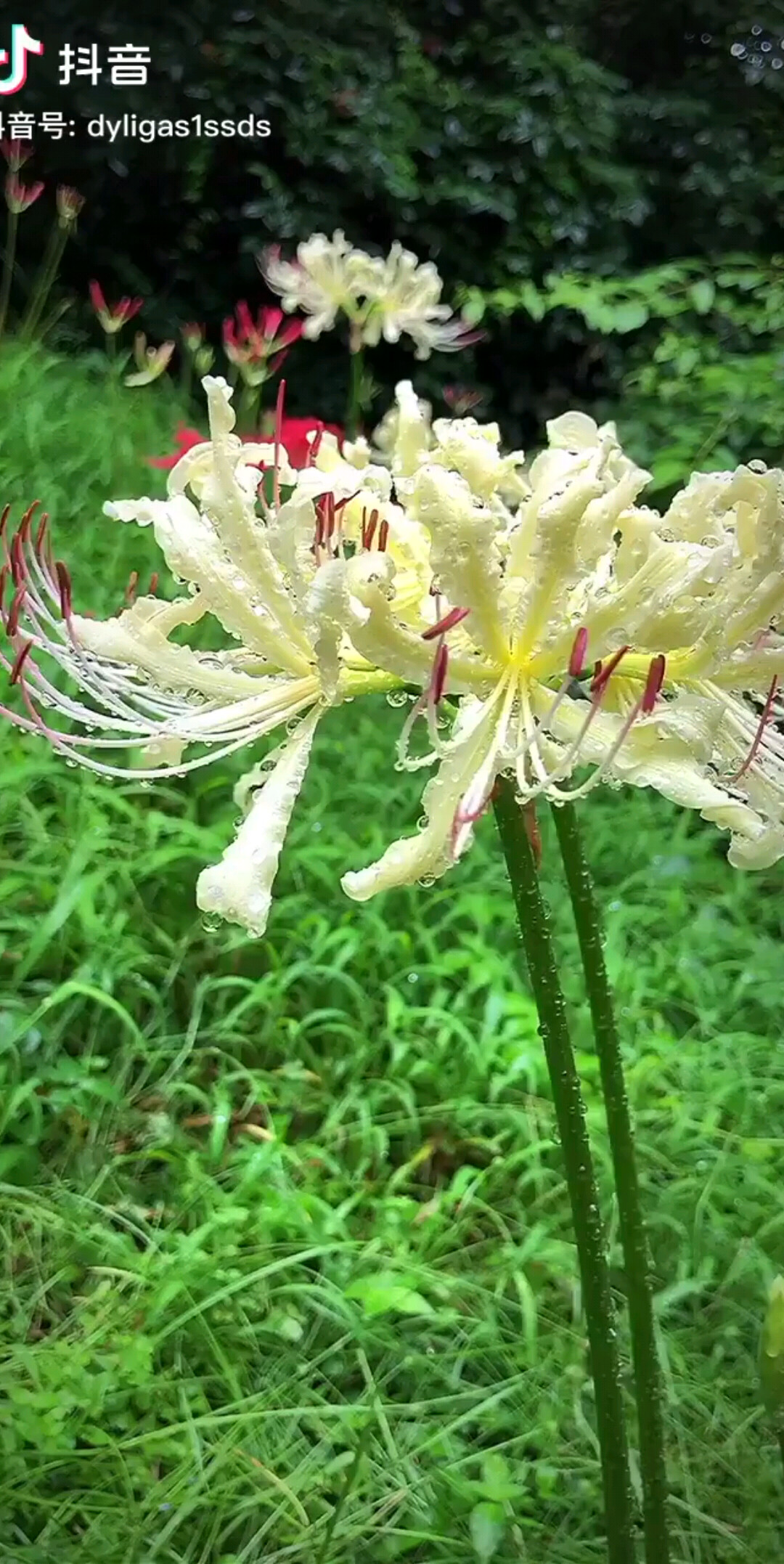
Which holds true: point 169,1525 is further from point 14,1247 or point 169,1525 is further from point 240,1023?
point 240,1023

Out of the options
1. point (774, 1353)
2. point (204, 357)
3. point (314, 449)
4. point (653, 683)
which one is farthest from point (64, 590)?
point (204, 357)

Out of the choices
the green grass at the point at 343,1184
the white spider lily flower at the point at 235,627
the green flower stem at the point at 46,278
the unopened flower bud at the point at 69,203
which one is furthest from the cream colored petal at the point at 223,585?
the green flower stem at the point at 46,278

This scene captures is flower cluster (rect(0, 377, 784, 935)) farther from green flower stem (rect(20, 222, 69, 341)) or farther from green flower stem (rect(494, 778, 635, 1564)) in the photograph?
green flower stem (rect(20, 222, 69, 341))

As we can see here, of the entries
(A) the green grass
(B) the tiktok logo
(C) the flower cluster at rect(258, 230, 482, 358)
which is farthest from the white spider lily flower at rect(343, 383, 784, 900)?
(C) the flower cluster at rect(258, 230, 482, 358)

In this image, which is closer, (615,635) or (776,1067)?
(615,635)

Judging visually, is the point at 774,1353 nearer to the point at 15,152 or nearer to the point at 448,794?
the point at 448,794

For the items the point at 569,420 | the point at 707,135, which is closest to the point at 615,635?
the point at 569,420
